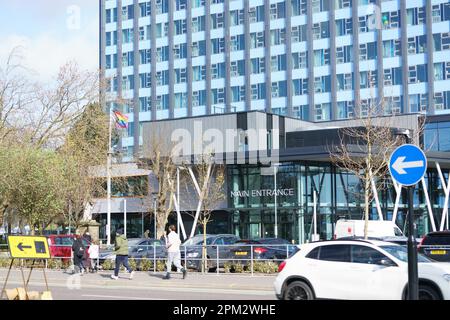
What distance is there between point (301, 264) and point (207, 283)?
897 centimetres

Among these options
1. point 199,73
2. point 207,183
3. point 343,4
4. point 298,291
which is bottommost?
point 298,291

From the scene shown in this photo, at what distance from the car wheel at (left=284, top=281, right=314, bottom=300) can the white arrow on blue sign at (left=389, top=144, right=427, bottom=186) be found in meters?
3.61

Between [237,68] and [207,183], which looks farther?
[237,68]

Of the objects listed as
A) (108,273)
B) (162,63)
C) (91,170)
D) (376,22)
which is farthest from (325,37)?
(108,273)

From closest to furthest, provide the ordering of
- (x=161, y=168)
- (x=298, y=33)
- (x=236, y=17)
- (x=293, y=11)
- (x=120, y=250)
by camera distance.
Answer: (x=120, y=250), (x=161, y=168), (x=298, y=33), (x=293, y=11), (x=236, y=17)

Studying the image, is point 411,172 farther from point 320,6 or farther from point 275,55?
point 275,55

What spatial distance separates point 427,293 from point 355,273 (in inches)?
59.1

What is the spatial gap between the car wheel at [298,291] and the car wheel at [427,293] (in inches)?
89.6

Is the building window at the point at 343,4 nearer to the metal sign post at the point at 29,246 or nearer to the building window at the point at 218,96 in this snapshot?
the building window at the point at 218,96

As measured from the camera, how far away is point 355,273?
16.2 metres

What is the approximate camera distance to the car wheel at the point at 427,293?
616 inches

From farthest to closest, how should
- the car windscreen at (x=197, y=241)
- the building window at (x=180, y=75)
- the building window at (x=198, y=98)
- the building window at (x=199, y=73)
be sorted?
the building window at (x=180, y=75)
the building window at (x=199, y=73)
the building window at (x=198, y=98)
the car windscreen at (x=197, y=241)

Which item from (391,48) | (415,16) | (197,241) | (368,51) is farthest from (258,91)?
(197,241)

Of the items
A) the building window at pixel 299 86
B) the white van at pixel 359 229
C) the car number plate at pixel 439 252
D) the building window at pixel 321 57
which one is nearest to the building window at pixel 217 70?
the building window at pixel 299 86
